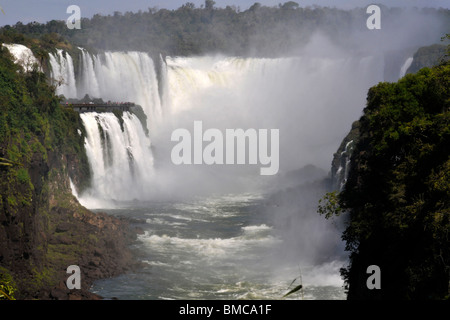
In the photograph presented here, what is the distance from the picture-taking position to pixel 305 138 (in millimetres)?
73562

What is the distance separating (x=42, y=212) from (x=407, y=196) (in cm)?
1777

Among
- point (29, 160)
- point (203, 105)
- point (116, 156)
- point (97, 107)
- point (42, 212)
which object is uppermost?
point (203, 105)

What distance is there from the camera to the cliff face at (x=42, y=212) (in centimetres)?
2469

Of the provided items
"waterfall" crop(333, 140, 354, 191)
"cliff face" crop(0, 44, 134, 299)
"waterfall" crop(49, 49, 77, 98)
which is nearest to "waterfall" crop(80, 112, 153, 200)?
"cliff face" crop(0, 44, 134, 299)

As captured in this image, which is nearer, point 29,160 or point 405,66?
point 29,160

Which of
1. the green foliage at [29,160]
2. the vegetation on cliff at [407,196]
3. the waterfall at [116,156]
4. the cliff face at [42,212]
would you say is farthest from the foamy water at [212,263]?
the vegetation on cliff at [407,196]

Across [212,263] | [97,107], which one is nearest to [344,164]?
[212,263]

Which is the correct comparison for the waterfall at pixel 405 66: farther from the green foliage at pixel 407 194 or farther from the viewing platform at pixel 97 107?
the green foliage at pixel 407 194

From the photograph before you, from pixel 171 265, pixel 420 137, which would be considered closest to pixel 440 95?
pixel 420 137

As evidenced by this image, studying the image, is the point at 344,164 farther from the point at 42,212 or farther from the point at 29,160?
the point at 29,160

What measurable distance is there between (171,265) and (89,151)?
15.5m

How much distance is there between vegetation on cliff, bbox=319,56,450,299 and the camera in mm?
15672

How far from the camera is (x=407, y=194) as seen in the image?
18469 millimetres

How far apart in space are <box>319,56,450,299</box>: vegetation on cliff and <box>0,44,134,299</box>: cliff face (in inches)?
425
